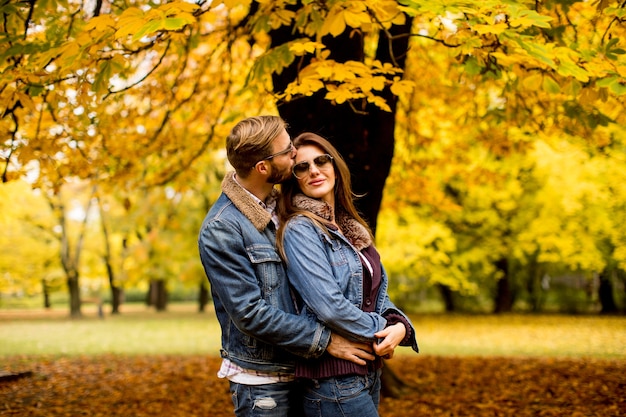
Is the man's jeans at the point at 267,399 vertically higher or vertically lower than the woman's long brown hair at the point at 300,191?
lower

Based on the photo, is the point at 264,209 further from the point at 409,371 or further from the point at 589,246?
the point at 589,246

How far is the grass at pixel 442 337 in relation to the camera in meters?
12.0

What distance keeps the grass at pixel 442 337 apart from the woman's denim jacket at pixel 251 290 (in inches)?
366

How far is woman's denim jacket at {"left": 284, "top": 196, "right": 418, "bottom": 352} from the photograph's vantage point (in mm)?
2217

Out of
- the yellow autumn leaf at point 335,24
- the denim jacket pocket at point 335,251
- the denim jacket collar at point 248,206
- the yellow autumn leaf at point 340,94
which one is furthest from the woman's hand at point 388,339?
the yellow autumn leaf at point 340,94

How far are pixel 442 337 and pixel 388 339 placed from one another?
1314cm

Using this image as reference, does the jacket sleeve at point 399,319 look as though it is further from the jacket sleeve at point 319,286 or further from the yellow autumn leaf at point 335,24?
the yellow autumn leaf at point 335,24

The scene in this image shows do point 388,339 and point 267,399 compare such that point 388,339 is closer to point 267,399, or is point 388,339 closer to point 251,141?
point 267,399

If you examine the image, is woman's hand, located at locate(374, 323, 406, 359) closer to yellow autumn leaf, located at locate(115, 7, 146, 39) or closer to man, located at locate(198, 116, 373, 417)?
man, located at locate(198, 116, 373, 417)

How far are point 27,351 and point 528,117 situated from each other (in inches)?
441

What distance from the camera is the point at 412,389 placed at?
6832 mm

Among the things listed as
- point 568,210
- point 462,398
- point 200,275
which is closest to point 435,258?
point 568,210

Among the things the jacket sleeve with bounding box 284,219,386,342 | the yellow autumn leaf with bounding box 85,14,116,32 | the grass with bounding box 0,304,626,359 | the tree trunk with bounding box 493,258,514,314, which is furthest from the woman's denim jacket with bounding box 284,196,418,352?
the tree trunk with bounding box 493,258,514,314

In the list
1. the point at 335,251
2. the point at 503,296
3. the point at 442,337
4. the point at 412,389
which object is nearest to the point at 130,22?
the point at 335,251
